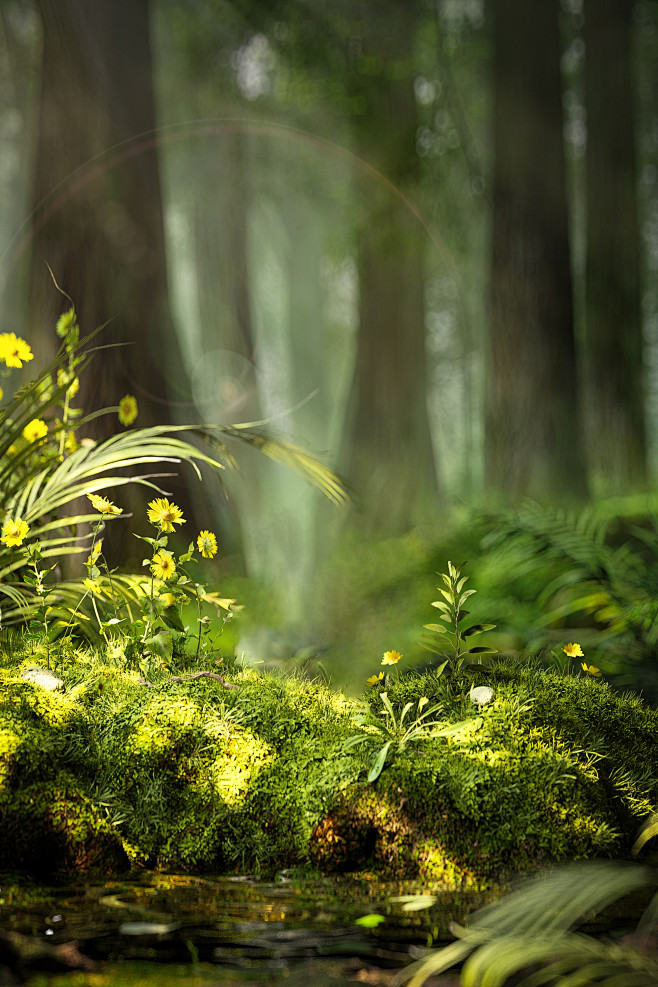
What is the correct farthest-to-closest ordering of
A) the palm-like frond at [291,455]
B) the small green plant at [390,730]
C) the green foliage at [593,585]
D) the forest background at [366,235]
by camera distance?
1. the forest background at [366,235]
2. the green foliage at [593,585]
3. the palm-like frond at [291,455]
4. the small green plant at [390,730]

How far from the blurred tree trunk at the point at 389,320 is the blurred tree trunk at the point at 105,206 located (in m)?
2.40

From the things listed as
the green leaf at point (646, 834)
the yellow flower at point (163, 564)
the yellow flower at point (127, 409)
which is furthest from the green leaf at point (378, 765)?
the yellow flower at point (127, 409)

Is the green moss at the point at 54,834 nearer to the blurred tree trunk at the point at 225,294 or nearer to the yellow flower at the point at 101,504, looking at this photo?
the yellow flower at the point at 101,504

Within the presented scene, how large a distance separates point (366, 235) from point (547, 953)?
7.15m

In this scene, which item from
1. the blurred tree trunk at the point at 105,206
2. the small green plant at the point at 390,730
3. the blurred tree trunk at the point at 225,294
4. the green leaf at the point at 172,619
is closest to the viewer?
the small green plant at the point at 390,730

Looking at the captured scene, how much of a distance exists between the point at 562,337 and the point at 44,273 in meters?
3.38

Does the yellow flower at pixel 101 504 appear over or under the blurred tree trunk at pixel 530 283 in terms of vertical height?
under

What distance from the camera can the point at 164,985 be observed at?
126cm

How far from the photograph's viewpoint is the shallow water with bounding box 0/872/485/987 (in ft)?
4.34

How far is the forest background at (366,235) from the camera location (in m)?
4.77

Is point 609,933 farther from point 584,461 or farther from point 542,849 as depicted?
point 584,461

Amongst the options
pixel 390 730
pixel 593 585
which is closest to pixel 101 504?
pixel 390 730

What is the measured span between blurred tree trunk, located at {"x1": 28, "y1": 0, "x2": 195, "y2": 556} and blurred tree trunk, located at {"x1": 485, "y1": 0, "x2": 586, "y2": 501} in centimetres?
230

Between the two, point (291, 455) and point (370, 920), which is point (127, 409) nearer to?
point (291, 455)
